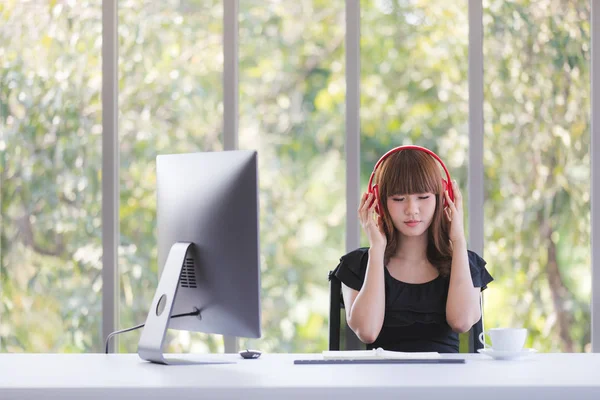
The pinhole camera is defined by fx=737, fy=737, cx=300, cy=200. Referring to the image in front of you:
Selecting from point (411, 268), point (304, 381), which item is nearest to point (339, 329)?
point (411, 268)

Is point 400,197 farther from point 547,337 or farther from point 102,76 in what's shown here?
point 102,76

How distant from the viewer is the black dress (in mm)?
2092

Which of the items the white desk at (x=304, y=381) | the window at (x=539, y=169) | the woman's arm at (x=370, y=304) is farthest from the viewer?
the window at (x=539, y=169)

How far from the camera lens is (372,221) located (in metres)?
2.13

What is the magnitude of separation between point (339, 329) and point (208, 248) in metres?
0.65

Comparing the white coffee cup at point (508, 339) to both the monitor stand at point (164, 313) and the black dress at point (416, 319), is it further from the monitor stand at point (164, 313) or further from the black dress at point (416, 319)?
the monitor stand at point (164, 313)

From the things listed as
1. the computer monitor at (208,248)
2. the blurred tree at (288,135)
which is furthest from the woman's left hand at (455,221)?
the blurred tree at (288,135)

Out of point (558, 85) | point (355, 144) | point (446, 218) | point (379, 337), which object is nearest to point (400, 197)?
point (446, 218)

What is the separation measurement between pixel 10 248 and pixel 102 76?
815mm

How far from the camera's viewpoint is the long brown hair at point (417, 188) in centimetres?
214

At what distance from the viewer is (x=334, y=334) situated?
2178mm

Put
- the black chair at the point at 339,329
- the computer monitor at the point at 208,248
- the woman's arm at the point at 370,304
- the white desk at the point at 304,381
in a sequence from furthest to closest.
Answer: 1. the black chair at the point at 339,329
2. the woman's arm at the point at 370,304
3. the computer monitor at the point at 208,248
4. the white desk at the point at 304,381

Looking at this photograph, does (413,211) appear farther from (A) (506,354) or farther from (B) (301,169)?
(B) (301,169)

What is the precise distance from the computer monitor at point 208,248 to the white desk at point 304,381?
0.36 feet
